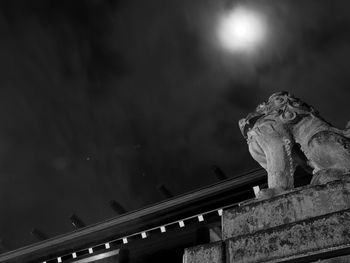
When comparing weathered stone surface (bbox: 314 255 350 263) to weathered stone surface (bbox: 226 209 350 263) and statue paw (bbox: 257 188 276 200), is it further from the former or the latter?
statue paw (bbox: 257 188 276 200)

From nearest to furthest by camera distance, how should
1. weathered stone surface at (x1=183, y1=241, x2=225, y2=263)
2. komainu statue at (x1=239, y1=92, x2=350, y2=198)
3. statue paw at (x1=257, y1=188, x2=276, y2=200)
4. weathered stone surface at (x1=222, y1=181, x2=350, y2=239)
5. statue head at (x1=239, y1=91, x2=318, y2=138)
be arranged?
weathered stone surface at (x1=222, y1=181, x2=350, y2=239) < weathered stone surface at (x1=183, y1=241, x2=225, y2=263) < statue paw at (x1=257, y1=188, x2=276, y2=200) < komainu statue at (x1=239, y1=92, x2=350, y2=198) < statue head at (x1=239, y1=91, x2=318, y2=138)

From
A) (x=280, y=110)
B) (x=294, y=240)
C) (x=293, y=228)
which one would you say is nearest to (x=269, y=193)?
(x=293, y=228)

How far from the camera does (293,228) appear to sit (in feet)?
11.4

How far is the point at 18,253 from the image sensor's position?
10.4m

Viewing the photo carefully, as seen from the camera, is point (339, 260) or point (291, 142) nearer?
point (339, 260)

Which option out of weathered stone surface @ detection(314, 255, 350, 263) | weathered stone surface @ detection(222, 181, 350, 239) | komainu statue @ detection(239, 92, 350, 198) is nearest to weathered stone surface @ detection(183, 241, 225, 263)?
weathered stone surface @ detection(222, 181, 350, 239)

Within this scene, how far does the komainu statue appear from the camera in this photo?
429cm

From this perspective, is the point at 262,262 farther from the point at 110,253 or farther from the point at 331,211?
the point at 110,253

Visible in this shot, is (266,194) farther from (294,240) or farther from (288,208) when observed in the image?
(294,240)

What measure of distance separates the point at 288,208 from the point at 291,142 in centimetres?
141

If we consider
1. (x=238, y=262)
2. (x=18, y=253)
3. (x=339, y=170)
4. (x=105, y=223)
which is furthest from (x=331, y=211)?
(x=18, y=253)

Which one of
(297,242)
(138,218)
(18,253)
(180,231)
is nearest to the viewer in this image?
(297,242)

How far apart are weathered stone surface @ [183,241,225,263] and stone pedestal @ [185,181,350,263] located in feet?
0.05

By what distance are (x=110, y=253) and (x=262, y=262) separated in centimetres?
585
